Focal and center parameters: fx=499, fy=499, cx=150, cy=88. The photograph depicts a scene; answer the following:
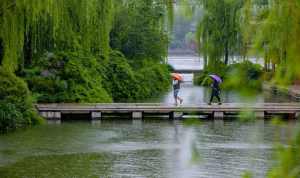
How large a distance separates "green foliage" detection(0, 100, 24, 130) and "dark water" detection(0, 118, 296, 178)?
535 millimetres

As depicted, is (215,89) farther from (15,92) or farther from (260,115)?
(15,92)

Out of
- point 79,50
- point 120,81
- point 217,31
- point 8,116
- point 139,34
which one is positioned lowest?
point 8,116

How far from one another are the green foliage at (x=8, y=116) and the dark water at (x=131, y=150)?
21.1 inches

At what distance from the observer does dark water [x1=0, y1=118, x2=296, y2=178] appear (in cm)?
1021

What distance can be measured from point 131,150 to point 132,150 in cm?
3

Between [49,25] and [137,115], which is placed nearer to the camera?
[137,115]

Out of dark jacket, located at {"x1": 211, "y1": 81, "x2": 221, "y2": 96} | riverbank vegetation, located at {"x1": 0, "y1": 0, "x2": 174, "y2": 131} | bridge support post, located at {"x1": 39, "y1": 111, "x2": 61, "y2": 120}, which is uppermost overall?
riverbank vegetation, located at {"x1": 0, "y1": 0, "x2": 174, "y2": 131}

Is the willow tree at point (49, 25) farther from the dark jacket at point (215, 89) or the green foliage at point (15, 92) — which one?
the dark jacket at point (215, 89)

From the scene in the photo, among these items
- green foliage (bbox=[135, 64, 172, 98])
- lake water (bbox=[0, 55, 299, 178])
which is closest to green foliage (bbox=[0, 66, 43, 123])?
lake water (bbox=[0, 55, 299, 178])

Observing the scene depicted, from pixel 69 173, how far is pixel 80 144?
3.25 m

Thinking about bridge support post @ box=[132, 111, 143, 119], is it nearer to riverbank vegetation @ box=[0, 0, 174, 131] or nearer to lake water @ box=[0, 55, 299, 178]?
lake water @ box=[0, 55, 299, 178]

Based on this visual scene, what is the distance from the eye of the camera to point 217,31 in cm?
3944

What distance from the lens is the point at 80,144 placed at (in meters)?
13.3

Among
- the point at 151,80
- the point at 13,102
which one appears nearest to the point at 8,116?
the point at 13,102
